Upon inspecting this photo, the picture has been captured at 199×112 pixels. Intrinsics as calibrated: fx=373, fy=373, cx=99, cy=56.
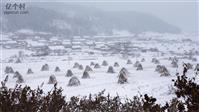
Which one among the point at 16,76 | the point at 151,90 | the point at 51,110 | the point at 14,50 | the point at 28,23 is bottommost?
the point at 51,110

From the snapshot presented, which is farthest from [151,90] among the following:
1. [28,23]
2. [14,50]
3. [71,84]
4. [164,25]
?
[164,25]

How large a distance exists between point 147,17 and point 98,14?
2751 cm

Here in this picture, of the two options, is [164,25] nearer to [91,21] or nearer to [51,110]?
[91,21]

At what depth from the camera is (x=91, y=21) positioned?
133875mm

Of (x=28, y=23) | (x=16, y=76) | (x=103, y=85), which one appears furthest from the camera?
(x=28, y=23)

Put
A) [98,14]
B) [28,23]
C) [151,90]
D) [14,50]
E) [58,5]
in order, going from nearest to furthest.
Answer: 1. [151,90]
2. [14,50]
3. [28,23]
4. [98,14]
5. [58,5]

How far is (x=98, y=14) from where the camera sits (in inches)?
5856

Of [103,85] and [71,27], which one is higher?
[71,27]

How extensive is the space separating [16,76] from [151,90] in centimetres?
1306

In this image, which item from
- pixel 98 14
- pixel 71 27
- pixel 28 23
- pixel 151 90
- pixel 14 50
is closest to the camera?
pixel 151 90

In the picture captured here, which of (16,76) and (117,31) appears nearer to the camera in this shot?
(16,76)

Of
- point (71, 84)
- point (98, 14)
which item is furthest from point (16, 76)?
point (98, 14)

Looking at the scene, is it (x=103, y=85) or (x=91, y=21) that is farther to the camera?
(x=91, y=21)

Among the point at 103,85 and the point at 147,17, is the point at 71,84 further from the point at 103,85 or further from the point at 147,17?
the point at 147,17
